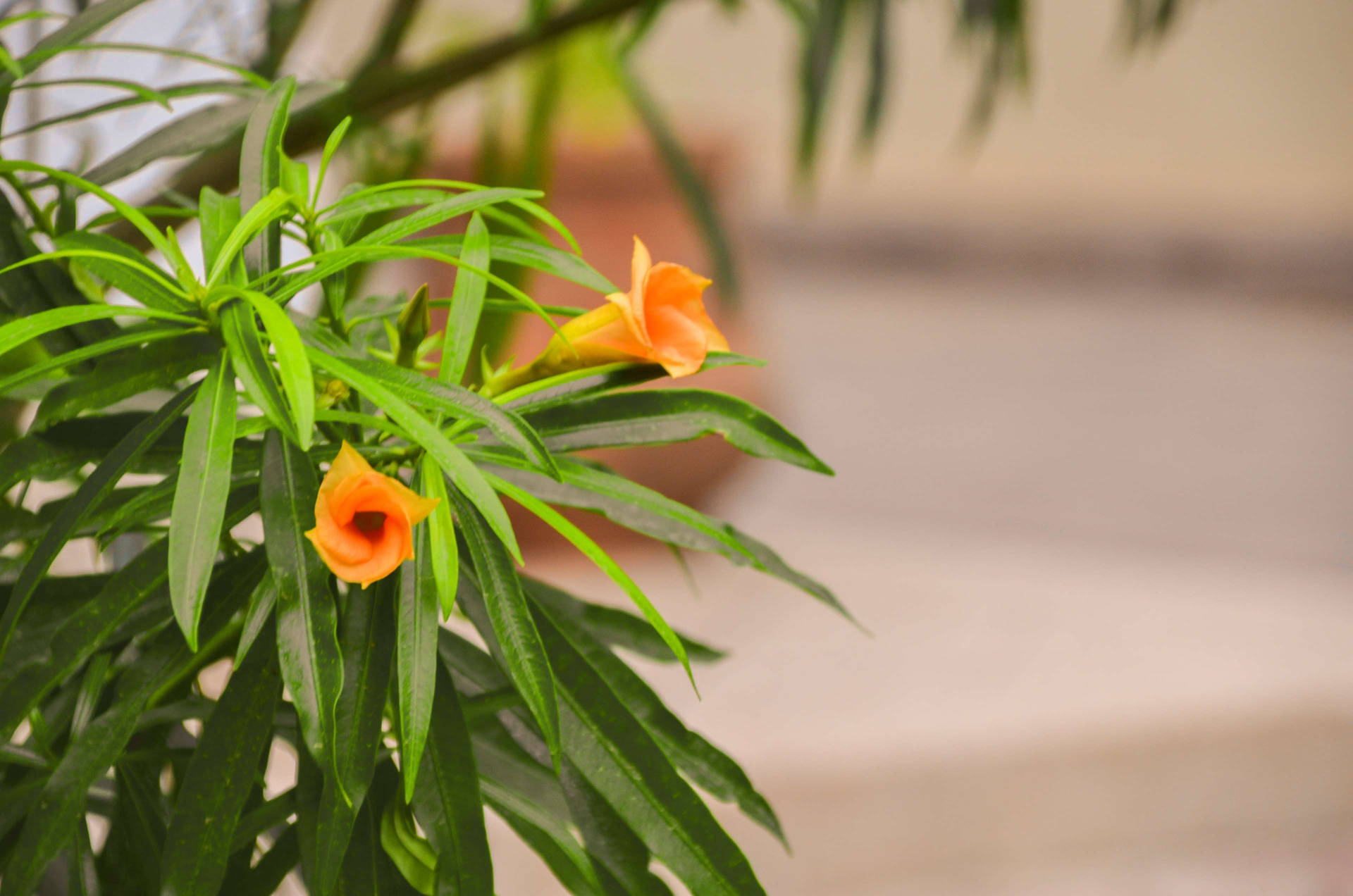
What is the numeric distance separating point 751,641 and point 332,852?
1.41 m

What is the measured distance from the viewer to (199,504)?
0.79 feet

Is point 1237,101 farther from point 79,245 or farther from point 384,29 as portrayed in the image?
point 79,245

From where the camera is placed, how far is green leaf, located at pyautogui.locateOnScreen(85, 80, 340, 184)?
367mm

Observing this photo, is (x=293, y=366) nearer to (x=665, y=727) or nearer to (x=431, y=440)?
(x=431, y=440)

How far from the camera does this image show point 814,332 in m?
3.20

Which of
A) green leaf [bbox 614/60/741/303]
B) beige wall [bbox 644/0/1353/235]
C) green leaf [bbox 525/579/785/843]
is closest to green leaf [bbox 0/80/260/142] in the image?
green leaf [bbox 525/579/785/843]

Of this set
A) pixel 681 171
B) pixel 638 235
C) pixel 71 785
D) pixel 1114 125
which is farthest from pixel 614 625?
pixel 1114 125

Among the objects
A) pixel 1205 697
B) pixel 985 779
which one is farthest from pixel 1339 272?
pixel 985 779

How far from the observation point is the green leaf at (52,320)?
0.79ft

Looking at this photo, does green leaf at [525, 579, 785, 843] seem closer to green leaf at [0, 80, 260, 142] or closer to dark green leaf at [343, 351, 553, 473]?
dark green leaf at [343, 351, 553, 473]

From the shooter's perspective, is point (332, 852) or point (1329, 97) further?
point (1329, 97)

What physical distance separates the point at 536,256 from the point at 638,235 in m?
1.43

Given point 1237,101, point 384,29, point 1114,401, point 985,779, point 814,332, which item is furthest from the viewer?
point 1237,101

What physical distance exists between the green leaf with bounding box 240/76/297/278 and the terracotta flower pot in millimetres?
1308
